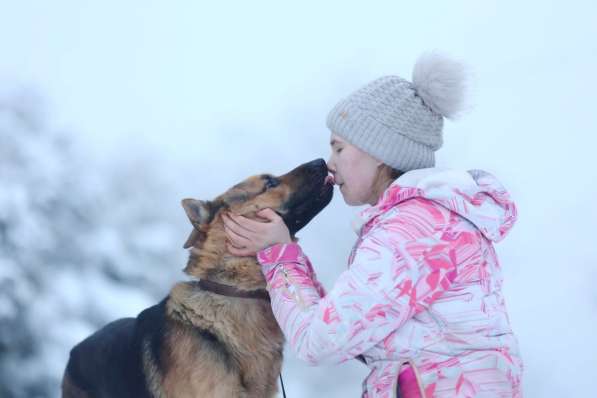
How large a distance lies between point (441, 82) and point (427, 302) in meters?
0.70

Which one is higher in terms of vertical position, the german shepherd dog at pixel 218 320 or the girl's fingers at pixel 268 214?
the girl's fingers at pixel 268 214

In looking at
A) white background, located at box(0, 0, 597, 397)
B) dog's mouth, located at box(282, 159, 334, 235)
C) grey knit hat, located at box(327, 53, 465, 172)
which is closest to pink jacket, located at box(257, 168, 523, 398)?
grey knit hat, located at box(327, 53, 465, 172)

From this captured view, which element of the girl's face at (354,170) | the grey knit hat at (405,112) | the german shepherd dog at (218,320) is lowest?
the german shepherd dog at (218,320)

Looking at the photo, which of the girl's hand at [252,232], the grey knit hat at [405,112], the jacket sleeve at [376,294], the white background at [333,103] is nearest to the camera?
the jacket sleeve at [376,294]

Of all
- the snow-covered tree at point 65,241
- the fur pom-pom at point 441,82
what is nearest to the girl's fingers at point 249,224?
the fur pom-pom at point 441,82

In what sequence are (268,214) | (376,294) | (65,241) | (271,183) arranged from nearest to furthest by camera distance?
(376,294), (268,214), (271,183), (65,241)

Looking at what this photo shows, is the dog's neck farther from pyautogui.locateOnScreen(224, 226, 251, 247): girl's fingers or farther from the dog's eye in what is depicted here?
the dog's eye

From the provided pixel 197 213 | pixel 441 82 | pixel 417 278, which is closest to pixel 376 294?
pixel 417 278

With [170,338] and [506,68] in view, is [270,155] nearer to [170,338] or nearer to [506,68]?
[506,68]

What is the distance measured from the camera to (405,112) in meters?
2.01

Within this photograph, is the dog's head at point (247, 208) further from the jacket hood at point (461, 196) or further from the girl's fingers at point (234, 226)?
the jacket hood at point (461, 196)

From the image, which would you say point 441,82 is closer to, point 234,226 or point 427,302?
point 427,302

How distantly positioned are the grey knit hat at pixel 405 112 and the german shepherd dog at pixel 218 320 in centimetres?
67

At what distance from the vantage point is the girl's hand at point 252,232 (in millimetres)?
2252
